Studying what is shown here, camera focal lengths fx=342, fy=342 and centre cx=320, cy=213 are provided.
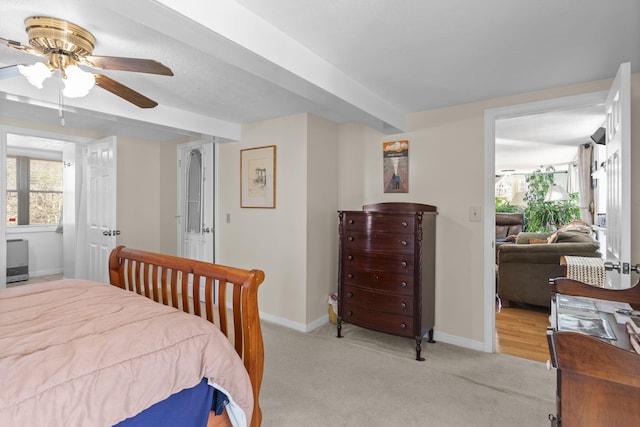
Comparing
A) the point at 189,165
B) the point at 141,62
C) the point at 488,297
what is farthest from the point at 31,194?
the point at 488,297

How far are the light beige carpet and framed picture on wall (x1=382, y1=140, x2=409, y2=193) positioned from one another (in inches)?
57.7

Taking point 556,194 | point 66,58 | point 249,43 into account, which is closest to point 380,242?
point 249,43

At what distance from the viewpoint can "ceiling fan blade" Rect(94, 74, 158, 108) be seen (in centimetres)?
194

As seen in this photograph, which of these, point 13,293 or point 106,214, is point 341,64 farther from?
point 106,214

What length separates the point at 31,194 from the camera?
5.60m

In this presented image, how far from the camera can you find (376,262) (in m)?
3.00

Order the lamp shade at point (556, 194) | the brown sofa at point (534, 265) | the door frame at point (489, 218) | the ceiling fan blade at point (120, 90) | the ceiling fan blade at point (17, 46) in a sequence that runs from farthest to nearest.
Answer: the lamp shade at point (556, 194)
the brown sofa at point (534, 265)
the door frame at point (489, 218)
the ceiling fan blade at point (120, 90)
the ceiling fan blade at point (17, 46)

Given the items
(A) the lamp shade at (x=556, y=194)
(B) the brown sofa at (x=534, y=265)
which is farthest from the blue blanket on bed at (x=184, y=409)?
(A) the lamp shade at (x=556, y=194)

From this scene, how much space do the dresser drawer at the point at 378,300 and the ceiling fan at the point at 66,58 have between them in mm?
2262

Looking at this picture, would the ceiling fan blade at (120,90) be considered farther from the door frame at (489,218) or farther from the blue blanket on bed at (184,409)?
the door frame at (489,218)

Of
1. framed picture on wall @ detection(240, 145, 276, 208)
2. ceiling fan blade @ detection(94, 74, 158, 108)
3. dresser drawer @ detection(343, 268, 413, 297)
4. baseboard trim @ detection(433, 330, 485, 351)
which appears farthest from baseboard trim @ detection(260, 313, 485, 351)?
ceiling fan blade @ detection(94, 74, 158, 108)

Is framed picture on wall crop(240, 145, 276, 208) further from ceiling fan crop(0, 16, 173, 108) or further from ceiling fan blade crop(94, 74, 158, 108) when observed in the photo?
ceiling fan crop(0, 16, 173, 108)

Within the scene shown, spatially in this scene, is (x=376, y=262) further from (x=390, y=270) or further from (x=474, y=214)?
(x=474, y=214)

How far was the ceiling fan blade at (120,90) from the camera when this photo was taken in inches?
76.5
